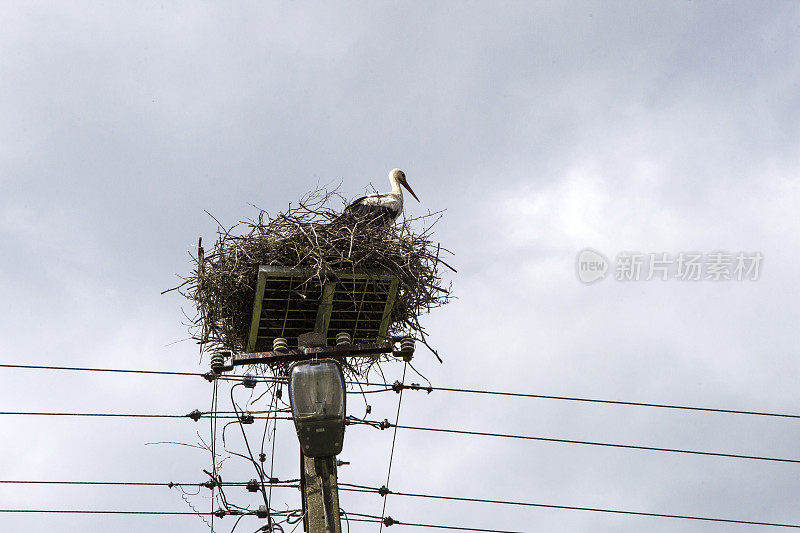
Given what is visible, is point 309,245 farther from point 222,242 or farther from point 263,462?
point 263,462

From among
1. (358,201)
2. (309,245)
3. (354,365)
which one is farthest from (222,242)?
(358,201)

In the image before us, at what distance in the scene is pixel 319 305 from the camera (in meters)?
7.04

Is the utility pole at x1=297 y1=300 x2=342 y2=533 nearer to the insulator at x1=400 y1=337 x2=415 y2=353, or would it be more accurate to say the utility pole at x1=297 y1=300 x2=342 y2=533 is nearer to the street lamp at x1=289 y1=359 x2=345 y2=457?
the street lamp at x1=289 y1=359 x2=345 y2=457

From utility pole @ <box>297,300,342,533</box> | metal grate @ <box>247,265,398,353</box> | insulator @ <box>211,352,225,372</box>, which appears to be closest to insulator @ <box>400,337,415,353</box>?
utility pole @ <box>297,300,342,533</box>

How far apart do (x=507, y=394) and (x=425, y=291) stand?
3.36ft

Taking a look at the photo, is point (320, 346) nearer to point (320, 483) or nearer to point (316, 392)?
point (320, 483)

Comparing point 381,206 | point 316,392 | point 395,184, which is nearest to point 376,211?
point 381,206

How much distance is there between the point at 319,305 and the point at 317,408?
80.5 inches

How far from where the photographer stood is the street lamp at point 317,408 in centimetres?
504

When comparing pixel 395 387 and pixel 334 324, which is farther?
pixel 334 324

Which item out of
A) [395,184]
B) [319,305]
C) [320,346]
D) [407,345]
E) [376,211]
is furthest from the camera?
[395,184]

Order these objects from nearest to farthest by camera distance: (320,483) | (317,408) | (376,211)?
1. (317,408)
2. (320,483)
3. (376,211)

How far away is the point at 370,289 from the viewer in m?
7.23

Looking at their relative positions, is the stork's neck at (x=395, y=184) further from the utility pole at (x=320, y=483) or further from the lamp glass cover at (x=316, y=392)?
the lamp glass cover at (x=316, y=392)
